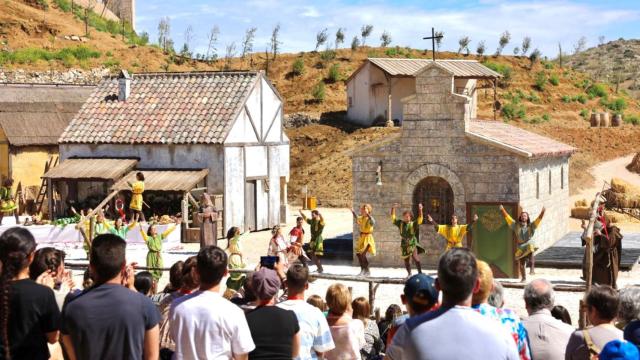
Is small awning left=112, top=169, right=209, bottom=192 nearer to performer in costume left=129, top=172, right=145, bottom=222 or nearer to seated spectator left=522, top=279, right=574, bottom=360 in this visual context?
performer in costume left=129, top=172, right=145, bottom=222

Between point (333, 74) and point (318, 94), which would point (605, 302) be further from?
point (333, 74)

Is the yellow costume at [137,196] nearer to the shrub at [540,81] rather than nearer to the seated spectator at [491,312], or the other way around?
the seated spectator at [491,312]

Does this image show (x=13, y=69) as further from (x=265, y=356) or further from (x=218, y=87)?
(x=265, y=356)

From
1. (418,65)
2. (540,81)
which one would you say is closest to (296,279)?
(418,65)

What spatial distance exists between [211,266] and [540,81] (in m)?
59.1

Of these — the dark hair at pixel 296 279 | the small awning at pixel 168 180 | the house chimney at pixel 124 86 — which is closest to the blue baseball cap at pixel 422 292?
the dark hair at pixel 296 279

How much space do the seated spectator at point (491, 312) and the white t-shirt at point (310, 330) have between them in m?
1.61

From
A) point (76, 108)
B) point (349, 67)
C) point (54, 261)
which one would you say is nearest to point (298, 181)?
point (76, 108)

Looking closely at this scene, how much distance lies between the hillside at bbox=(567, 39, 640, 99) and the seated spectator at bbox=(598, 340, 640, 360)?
76722 millimetres

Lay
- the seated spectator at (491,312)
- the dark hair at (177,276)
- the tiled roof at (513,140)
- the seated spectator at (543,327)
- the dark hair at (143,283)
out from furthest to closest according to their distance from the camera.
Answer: the tiled roof at (513,140), the dark hair at (143,283), the dark hair at (177,276), the seated spectator at (543,327), the seated spectator at (491,312)

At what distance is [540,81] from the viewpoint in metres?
63.5

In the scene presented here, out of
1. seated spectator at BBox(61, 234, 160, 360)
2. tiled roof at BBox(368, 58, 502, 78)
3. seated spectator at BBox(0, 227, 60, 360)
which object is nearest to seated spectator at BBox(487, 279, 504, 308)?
seated spectator at BBox(61, 234, 160, 360)

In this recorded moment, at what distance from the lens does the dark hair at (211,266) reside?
22.5ft

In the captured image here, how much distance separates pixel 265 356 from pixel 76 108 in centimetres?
3079
